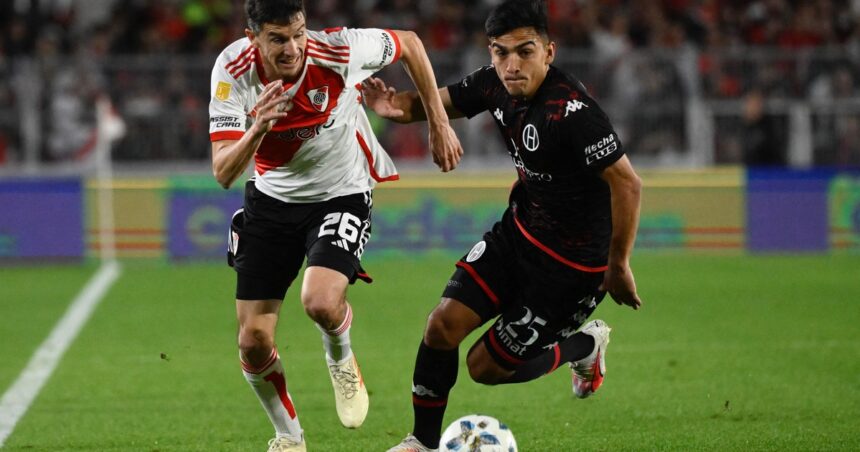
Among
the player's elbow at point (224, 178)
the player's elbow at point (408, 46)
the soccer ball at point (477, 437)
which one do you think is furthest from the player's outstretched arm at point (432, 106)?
the soccer ball at point (477, 437)

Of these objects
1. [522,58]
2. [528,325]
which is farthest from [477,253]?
[522,58]

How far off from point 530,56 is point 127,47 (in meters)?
12.2

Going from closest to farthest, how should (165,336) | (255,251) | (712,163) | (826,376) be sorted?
(255,251), (826,376), (165,336), (712,163)

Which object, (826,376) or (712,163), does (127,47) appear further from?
(826,376)

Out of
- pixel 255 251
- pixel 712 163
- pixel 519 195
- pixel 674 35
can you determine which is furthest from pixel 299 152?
pixel 674 35

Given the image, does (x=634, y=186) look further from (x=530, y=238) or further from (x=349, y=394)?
(x=349, y=394)

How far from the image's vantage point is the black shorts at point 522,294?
5941 mm

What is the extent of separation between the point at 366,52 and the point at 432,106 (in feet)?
1.39

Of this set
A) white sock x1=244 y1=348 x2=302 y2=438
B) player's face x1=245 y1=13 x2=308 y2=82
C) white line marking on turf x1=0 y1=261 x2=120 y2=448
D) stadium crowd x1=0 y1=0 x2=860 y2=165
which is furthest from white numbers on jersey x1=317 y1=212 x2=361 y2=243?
stadium crowd x1=0 y1=0 x2=860 y2=165

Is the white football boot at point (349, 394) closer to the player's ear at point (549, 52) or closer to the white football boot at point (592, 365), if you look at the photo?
the white football boot at point (592, 365)

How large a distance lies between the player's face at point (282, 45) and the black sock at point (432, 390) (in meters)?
1.50

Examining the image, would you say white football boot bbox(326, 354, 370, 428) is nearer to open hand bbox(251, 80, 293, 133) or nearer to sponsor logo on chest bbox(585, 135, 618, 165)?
open hand bbox(251, 80, 293, 133)

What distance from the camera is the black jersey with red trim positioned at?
549 centimetres

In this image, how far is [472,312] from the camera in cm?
590
